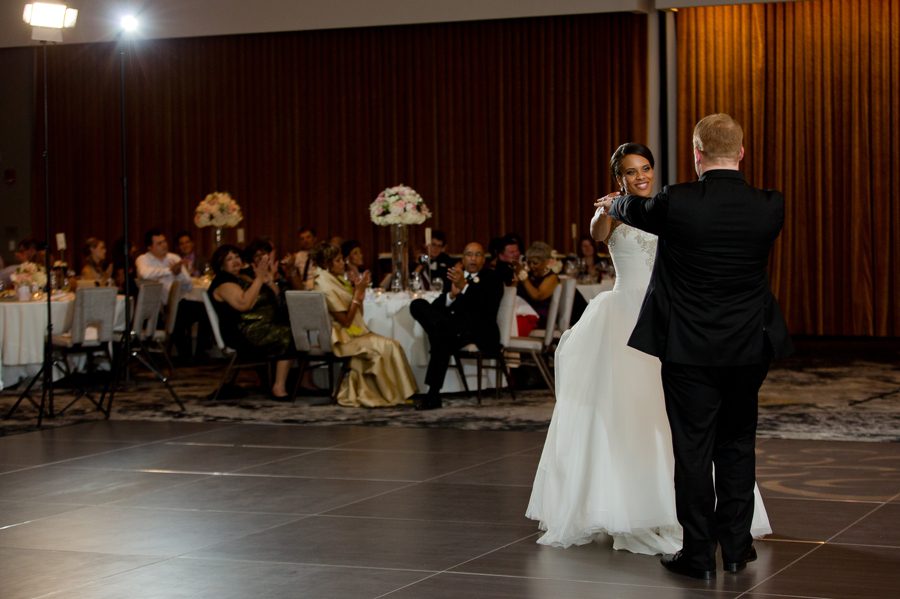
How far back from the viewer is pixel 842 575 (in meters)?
4.25

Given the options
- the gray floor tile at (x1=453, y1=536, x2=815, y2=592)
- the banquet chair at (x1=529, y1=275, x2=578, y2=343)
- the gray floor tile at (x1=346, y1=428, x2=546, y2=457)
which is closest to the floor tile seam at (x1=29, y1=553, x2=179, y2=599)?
the gray floor tile at (x1=453, y1=536, x2=815, y2=592)

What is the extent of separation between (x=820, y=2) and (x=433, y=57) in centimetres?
435

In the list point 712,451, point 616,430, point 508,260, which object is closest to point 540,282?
point 508,260

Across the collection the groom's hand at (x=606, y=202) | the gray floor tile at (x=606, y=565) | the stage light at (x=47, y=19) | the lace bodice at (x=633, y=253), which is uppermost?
the stage light at (x=47, y=19)

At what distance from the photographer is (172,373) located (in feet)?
38.0

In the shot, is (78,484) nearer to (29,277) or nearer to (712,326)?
(712,326)

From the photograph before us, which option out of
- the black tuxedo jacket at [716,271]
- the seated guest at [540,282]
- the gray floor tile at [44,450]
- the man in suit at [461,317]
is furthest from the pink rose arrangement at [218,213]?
the black tuxedo jacket at [716,271]

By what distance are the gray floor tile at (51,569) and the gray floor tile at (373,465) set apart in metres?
1.79

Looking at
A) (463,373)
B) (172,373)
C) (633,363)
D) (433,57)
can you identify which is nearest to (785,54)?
(433,57)

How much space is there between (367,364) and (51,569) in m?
4.82

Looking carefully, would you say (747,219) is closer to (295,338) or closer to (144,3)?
(295,338)

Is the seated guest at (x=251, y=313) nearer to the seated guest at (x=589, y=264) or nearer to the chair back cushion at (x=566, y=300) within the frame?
the chair back cushion at (x=566, y=300)

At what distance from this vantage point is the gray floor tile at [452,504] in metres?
5.35

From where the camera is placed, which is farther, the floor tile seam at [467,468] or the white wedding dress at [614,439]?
the floor tile seam at [467,468]
